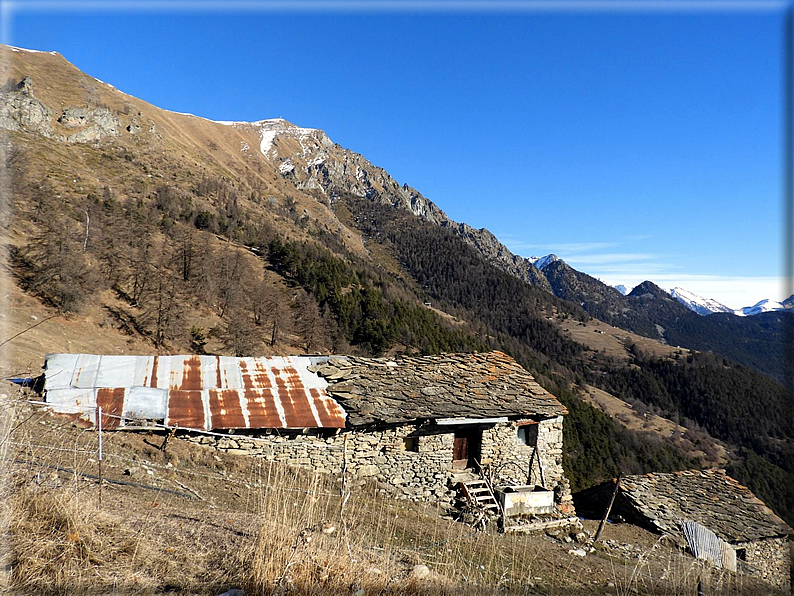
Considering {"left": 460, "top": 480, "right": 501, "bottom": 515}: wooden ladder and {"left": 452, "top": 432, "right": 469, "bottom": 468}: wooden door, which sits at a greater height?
{"left": 452, "top": 432, "right": 469, "bottom": 468}: wooden door

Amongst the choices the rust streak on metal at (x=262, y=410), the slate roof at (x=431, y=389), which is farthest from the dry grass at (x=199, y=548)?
the slate roof at (x=431, y=389)

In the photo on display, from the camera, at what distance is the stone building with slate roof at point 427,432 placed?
1113 cm

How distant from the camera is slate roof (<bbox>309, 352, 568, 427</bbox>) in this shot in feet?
39.3

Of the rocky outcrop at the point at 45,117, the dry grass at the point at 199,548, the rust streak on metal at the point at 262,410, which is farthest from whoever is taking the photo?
the rocky outcrop at the point at 45,117

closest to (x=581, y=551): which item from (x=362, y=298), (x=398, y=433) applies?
(x=398, y=433)

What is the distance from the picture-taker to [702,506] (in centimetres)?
1722

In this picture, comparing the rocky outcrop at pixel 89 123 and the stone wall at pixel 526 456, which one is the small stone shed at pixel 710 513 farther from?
the rocky outcrop at pixel 89 123

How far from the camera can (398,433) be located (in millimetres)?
11938

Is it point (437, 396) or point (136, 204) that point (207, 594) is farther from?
point (136, 204)

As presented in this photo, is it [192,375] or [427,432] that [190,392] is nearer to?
[192,375]

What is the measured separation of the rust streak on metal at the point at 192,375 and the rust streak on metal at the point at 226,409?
0.45 m

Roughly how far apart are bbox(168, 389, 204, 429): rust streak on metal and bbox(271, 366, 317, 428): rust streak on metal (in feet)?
6.49

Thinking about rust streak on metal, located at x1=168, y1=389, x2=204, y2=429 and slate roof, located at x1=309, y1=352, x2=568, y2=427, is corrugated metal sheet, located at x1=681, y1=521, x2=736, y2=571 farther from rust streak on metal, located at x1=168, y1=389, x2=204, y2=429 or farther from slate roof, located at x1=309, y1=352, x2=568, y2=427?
rust streak on metal, located at x1=168, y1=389, x2=204, y2=429

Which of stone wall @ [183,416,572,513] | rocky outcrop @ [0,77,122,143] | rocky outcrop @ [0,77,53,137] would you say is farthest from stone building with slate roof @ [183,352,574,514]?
rocky outcrop @ [0,77,53,137]
